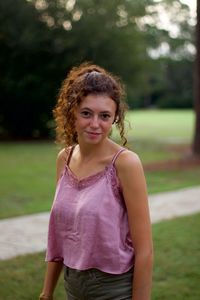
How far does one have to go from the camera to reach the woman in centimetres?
187

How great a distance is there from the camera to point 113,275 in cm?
195

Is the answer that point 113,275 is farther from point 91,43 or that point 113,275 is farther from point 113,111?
point 91,43

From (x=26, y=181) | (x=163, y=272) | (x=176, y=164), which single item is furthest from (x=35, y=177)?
(x=163, y=272)

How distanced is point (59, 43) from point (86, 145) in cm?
2065

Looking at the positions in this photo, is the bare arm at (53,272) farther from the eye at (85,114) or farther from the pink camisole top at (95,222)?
the eye at (85,114)

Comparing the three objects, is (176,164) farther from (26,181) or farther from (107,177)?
(107,177)

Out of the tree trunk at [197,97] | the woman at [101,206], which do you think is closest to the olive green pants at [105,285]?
the woman at [101,206]

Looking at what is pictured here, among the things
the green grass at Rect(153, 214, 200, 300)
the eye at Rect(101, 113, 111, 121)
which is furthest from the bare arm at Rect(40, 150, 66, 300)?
the green grass at Rect(153, 214, 200, 300)

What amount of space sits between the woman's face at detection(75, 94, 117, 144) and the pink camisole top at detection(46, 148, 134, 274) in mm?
111

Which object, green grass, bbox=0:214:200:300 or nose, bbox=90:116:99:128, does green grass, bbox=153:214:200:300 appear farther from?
nose, bbox=90:116:99:128

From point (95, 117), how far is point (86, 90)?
110 millimetres

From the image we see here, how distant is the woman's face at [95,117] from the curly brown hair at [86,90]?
0.02 metres

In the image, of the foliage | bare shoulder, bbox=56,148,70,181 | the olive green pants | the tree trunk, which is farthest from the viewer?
the foliage

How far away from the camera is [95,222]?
6.14ft
